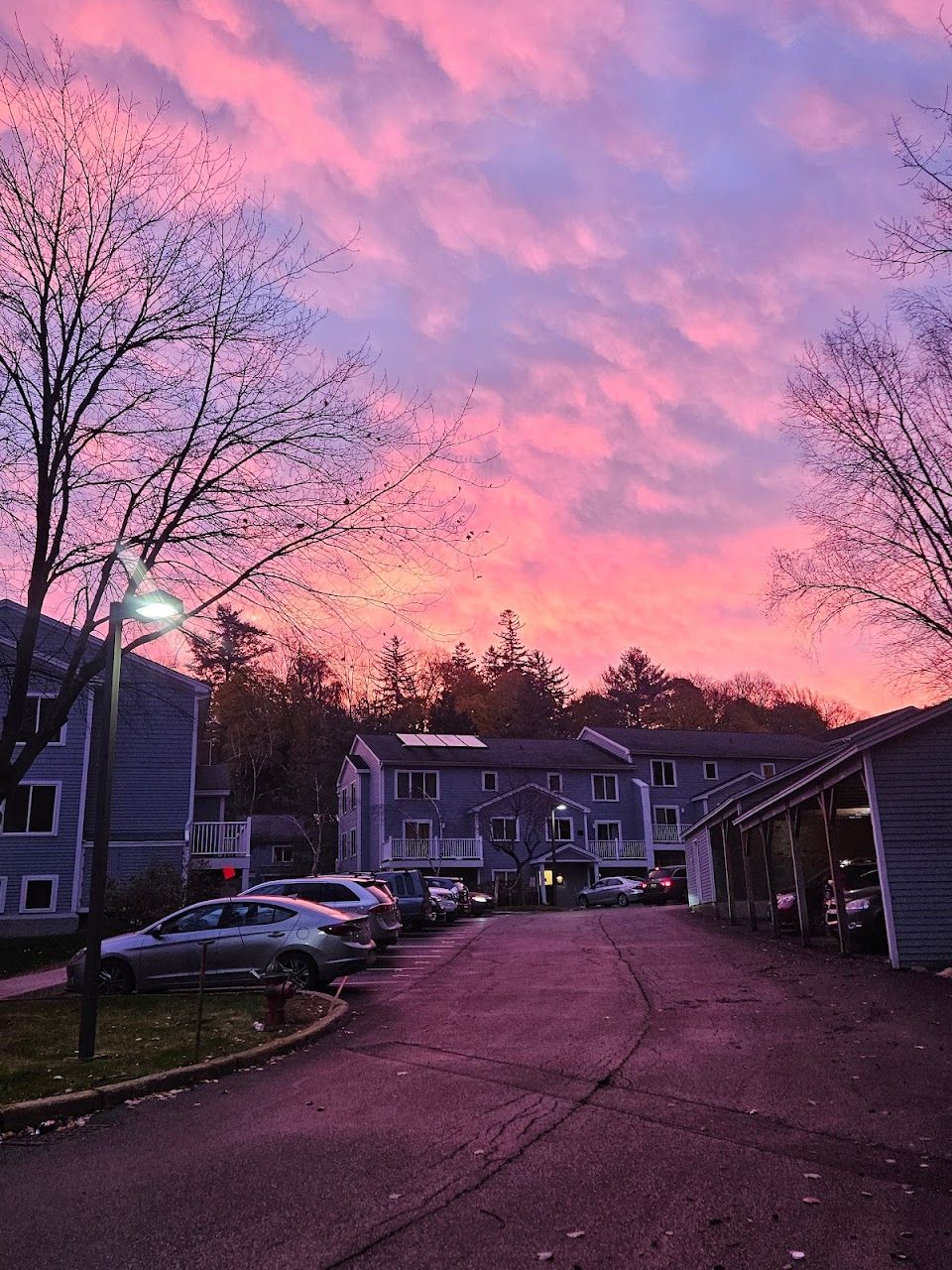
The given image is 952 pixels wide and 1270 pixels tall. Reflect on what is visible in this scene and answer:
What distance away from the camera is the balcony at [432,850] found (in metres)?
49.4

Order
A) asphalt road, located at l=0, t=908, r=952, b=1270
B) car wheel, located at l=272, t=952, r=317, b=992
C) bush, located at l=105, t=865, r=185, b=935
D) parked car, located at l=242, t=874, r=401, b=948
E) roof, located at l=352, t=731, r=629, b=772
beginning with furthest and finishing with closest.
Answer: roof, located at l=352, t=731, r=629, b=772 → bush, located at l=105, t=865, r=185, b=935 → parked car, located at l=242, t=874, r=401, b=948 → car wheel, located at l=272, t=952, r=317, b=992 → asphalt road, located at l=0, t=908, r=952, b=1270

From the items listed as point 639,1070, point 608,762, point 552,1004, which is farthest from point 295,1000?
point 608,762

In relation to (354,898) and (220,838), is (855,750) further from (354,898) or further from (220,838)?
(220,838)

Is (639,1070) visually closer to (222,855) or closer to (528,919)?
(528,919)

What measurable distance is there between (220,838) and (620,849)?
26062 mm

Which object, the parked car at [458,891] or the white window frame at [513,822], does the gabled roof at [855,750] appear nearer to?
the parked car at [458,891]

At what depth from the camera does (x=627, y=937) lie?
23.6 m

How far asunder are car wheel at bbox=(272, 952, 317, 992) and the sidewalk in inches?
182

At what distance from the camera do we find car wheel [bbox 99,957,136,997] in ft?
50.1

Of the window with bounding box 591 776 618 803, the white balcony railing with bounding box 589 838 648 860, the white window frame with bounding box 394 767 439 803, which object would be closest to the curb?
the white window frame with bounding box 394 767 439 803

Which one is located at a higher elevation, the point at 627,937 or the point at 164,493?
the point at 164,493

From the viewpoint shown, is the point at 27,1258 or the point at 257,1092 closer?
the point at 27,1258

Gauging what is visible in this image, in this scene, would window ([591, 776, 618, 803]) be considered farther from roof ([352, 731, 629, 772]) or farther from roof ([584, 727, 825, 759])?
roof ([584, 727, 825, 759])

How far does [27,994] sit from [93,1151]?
11.3 meters
